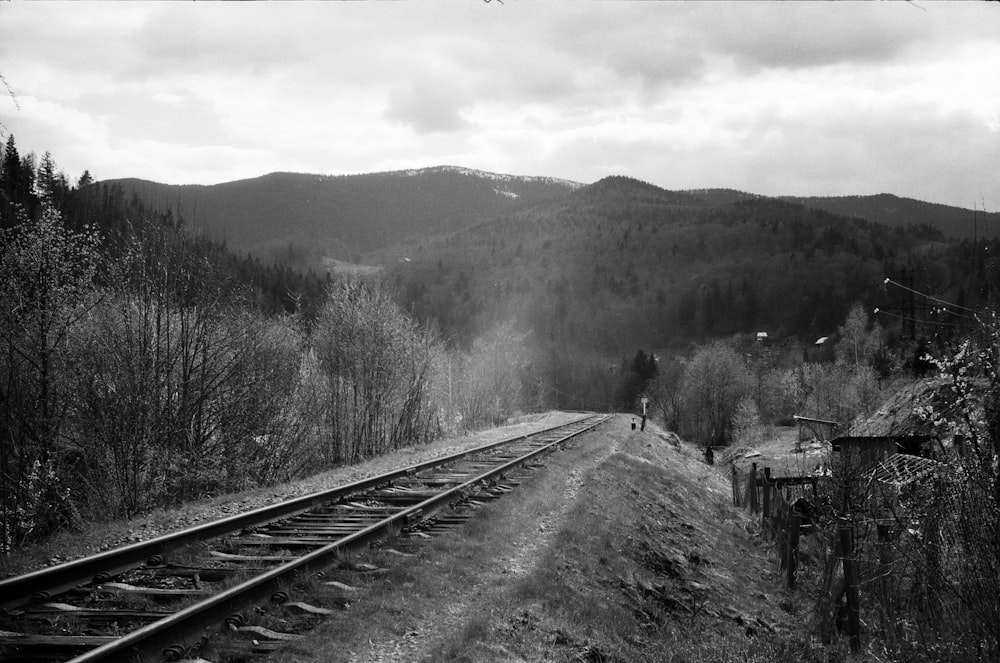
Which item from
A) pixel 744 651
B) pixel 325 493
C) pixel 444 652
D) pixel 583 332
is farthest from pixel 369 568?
pixel 583 332

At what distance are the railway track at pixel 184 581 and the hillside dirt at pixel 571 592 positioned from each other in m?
0.69

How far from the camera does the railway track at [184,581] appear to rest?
5759mm

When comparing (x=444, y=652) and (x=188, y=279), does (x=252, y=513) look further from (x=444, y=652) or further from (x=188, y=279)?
(x=188, y=279)

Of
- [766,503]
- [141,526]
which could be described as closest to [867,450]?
[766,503]

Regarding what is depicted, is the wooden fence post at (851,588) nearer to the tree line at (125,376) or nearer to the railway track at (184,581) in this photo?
the railway track at (184,581)

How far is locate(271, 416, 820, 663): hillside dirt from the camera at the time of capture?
700cm

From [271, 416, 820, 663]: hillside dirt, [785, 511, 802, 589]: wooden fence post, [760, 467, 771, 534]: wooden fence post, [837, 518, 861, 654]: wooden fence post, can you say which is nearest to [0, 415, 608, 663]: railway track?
[271, 416, 820, 663]: hillside dirt

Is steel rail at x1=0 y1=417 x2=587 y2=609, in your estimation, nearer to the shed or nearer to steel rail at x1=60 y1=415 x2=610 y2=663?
steel rail at x1=60 y1=415 x2=610 y2=663

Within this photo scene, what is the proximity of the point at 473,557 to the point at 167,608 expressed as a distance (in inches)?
159

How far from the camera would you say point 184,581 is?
764 centimetres

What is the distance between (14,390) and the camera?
1620 centimetres

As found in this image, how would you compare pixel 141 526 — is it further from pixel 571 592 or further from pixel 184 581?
pixel 571 592

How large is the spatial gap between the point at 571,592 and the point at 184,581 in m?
4.27

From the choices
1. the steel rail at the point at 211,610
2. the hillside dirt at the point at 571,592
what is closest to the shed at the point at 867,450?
the hillside dirt at the point at 571,592
